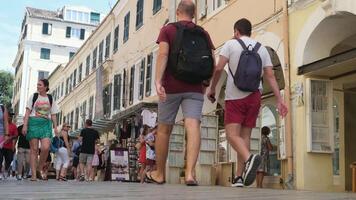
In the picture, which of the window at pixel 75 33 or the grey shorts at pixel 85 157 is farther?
the window at pixel 75 33

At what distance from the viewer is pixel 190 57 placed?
613 centimetres

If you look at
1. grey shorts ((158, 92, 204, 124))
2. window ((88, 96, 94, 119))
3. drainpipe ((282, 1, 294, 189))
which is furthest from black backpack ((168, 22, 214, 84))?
window ((88, 96, 94, 119))

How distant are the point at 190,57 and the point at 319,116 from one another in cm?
653

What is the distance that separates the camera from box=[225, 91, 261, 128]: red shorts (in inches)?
267

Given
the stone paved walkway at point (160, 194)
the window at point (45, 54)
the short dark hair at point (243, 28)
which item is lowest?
the stone paved walkway at point (160, 194)

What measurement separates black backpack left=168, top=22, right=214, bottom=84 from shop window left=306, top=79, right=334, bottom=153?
6.01m

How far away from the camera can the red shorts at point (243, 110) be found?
22.2ft

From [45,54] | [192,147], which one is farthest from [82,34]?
[192,147]

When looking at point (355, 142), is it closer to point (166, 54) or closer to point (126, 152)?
point (126, 152)

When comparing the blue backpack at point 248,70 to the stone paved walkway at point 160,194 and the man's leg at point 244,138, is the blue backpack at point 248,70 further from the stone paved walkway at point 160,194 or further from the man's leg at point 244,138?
the stone paved walkway at point 160,194

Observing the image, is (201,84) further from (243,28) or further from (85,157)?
(85,157)

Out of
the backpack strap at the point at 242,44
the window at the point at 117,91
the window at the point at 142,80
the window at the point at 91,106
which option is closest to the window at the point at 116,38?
the window at the point at 117,91

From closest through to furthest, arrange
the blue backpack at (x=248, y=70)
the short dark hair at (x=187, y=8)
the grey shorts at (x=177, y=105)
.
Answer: the grey shorts at (x=177, y=105), the short dark hair at (x=187, y=8), the blue backpack at (x=248, y=70)

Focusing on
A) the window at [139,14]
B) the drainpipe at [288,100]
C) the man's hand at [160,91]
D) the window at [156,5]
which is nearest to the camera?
the man's hand at [160,91]
